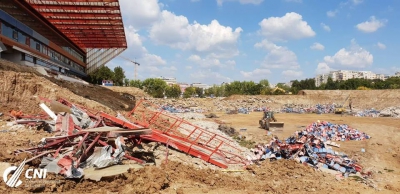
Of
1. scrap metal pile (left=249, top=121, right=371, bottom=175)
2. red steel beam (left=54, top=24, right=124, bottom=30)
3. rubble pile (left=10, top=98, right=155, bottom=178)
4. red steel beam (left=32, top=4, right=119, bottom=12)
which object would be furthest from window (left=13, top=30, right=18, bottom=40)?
scrap metal pile (left=249, top=121, right=371, bottom=175)

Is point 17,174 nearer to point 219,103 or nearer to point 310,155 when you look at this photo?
point 310,155

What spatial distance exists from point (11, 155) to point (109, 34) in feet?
132

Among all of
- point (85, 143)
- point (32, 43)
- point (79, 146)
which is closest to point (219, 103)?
point (32, 43)

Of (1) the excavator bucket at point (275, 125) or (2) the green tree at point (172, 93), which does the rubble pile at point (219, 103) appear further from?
(1) the excavator bucket at point (275, 125)

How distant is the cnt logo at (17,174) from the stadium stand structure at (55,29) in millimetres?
20458

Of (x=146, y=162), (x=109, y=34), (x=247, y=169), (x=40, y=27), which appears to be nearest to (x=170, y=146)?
(x=146, y=162)

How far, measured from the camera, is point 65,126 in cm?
970

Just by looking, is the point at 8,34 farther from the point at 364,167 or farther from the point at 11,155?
the point at 364,167

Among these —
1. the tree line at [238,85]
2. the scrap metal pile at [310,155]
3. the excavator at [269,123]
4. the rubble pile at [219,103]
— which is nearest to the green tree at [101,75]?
the tree line at [238,85]

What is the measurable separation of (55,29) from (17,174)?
39.1m

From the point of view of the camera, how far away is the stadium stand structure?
28364 millimetres

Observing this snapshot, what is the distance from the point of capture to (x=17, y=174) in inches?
266

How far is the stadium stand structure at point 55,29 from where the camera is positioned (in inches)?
1117

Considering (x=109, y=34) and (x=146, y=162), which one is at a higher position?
(x=109, y=34)
